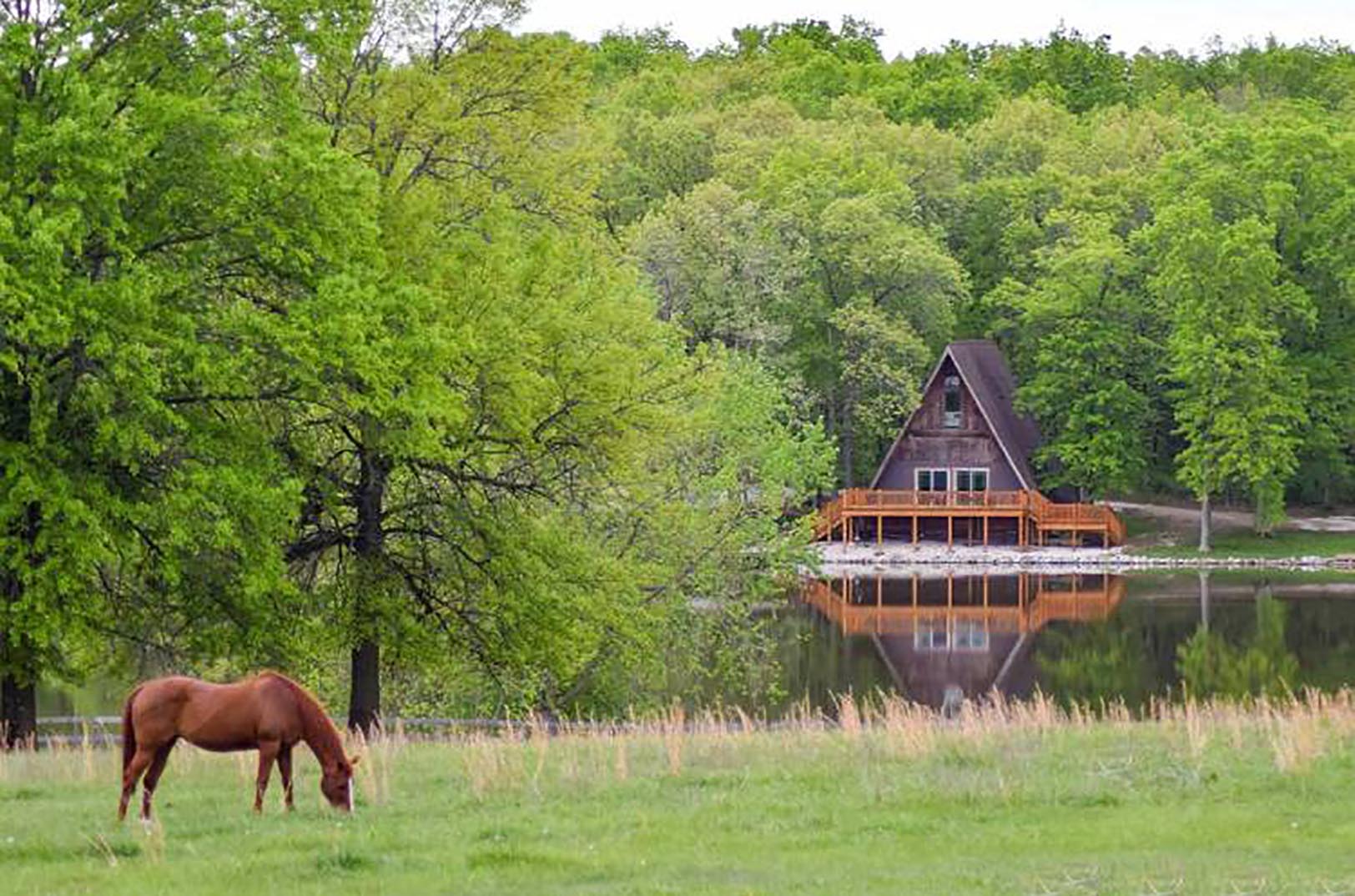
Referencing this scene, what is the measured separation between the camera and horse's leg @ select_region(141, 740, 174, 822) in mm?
15492

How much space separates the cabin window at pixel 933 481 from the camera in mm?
83312

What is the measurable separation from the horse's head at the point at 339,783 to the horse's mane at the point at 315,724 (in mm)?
81

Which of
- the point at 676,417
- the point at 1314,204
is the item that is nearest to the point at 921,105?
the point at 1314,204

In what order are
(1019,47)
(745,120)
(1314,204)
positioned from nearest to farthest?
(1314,204)
(745,120)
(1019,47)

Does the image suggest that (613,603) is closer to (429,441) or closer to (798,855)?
(429,441)

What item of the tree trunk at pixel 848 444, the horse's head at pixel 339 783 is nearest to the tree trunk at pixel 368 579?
the horse's head at pixel 339 783

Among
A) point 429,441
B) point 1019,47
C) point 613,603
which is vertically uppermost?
point 1019,47

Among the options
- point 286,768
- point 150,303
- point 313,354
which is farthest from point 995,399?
point 286,768

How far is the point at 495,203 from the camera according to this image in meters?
28.9

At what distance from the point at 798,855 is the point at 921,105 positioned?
115938mm

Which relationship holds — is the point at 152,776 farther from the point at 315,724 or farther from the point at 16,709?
the point at 16,709

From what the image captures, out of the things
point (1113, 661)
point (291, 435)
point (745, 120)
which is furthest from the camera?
point (745, 120)

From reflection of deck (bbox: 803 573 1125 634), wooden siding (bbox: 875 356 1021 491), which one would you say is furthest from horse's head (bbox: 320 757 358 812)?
wooden siding (bbox: 875 356 1021 491)

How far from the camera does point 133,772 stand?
15555mm
